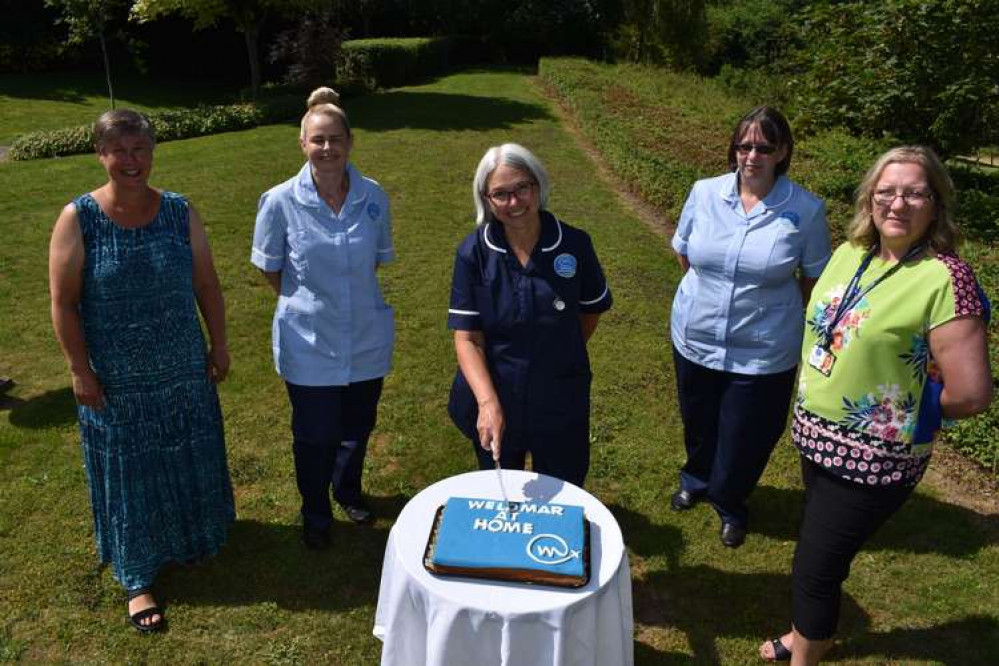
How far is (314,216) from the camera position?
11.4 ft

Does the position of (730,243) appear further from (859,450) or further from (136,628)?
(136,628)

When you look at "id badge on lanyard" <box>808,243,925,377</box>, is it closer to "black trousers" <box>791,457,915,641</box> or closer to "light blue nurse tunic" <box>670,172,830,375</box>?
"black trousers" <box>791,457,915,641</box>

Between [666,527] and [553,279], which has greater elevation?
[553,279]

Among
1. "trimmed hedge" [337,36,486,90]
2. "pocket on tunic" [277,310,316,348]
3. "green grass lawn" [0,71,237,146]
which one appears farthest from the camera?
"trimmed hedge" [337,36,486,90]

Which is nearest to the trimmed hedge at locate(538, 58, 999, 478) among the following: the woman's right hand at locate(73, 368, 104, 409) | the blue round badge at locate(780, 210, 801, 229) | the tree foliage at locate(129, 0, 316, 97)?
the blue round badge at locate(780, 210, 801, 229)

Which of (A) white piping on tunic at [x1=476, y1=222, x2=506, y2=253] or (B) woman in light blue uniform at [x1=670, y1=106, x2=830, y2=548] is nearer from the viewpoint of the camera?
(A) white piping on tunic at [x1=476, y1=222, x2=506, y2=253]

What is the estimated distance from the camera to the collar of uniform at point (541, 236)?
9.91 feet

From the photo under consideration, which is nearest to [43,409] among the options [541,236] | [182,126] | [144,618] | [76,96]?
[144,618]

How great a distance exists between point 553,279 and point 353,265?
1.05 m

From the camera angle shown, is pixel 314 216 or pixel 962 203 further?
pixel 962 203

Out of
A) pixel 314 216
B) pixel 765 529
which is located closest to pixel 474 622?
pixel 314 216

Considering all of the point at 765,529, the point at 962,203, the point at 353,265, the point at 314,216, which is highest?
the point at 314,216

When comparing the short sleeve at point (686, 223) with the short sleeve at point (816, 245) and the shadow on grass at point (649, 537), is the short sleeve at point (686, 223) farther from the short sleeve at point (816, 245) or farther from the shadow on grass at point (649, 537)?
the shadow on grass at point (649, 537)

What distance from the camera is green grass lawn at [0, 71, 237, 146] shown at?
54.4ft
